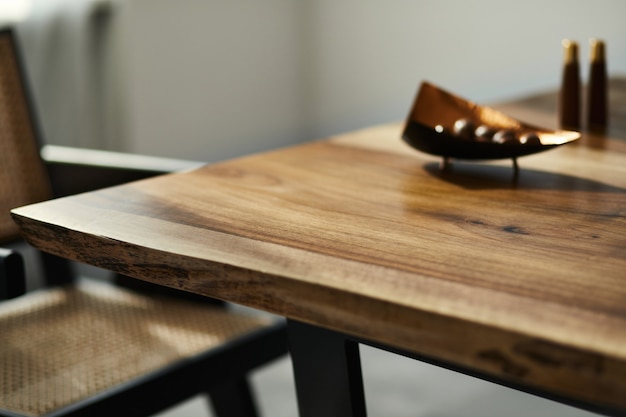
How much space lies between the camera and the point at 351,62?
3.77 metres

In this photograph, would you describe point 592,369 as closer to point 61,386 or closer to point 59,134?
point 61,386

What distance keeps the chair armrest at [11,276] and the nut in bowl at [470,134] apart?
0.54 meters

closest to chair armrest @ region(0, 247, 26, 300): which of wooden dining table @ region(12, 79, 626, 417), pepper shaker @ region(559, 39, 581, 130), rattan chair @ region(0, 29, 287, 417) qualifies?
rattan chair @ region(0, 29, 287, 417)

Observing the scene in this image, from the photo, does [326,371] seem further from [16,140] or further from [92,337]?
A: [16,140]

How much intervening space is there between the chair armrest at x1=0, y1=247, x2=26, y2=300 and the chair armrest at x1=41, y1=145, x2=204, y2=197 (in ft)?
1.10

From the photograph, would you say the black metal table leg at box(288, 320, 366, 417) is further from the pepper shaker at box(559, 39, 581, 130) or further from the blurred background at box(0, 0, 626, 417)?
the blurred background at box(0, 0, 626, 417)

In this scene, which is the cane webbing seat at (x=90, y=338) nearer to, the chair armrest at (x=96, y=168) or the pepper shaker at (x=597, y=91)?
the chair armrest at (x=96, y=168)

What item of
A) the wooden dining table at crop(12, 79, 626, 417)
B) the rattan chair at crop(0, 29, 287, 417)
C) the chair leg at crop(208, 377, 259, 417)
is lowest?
the chair leg at crop(208, 377, 259, 417)

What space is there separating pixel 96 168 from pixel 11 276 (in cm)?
47

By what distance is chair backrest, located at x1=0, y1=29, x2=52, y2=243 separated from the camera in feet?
5.04

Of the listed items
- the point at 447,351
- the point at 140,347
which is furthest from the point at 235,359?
the point at 447,351

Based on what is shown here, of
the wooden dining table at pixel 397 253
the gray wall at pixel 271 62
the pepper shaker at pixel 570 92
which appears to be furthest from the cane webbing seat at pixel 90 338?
the gray wall at pixel 271 62

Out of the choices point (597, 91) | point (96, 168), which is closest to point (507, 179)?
point (597, 91)

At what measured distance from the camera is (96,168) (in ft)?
4.76
